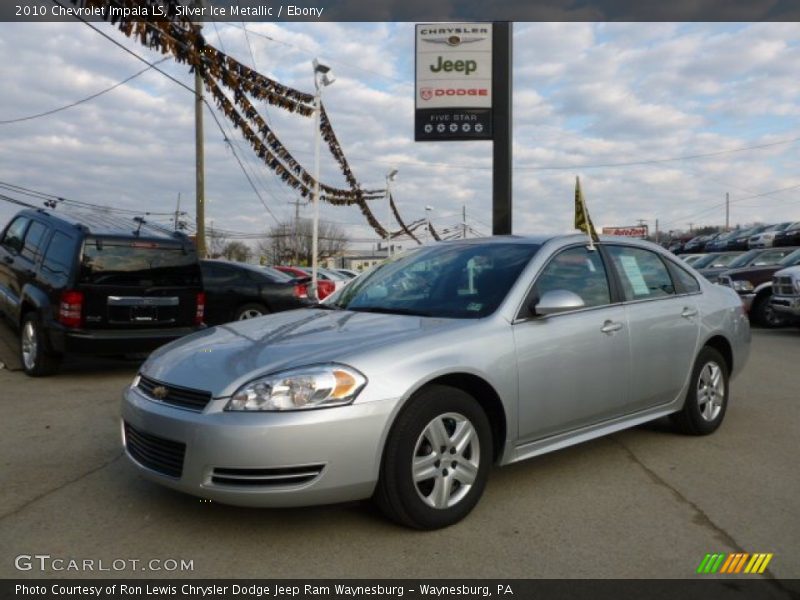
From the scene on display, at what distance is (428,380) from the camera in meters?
3.42

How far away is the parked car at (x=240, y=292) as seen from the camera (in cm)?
1096

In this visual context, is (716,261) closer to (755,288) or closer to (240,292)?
(755,288)

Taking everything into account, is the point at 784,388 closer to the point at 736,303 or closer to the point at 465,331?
the point at 736,303

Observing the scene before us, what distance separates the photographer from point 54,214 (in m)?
7.99

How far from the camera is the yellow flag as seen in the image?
489 centimetres

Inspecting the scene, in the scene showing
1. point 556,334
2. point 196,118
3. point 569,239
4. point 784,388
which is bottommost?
point 784,388

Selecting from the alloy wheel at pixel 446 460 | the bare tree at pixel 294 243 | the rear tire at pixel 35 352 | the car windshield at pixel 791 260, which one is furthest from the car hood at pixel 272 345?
the bare tree at pixel 294 243

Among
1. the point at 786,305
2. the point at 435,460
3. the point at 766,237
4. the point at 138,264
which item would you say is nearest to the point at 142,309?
the point at 138,264

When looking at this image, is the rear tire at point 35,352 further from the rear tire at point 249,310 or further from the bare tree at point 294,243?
the bare tree at point 294,243

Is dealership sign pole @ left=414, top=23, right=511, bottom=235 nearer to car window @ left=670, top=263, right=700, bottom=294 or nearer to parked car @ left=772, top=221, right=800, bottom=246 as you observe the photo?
car window @ left=670, top=263, right=700, bottom=294

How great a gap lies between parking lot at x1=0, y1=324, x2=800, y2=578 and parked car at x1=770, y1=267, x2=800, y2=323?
25.9 ft

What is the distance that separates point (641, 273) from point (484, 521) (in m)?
2.36
